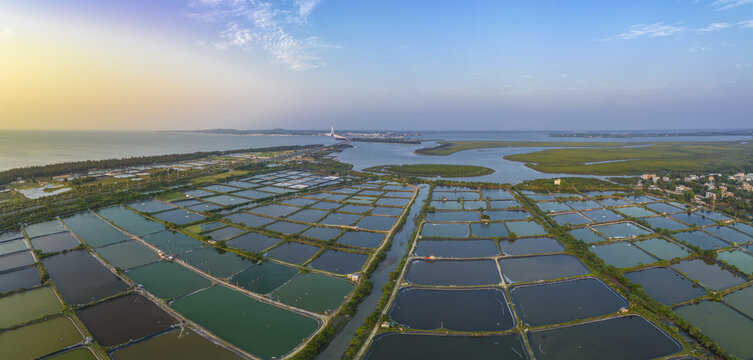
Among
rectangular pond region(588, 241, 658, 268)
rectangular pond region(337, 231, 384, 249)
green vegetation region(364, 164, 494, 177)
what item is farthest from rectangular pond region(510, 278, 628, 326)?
green vegetation region(364, 164, 494, 177)

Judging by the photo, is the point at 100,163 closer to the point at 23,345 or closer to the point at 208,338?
the point at 23,345

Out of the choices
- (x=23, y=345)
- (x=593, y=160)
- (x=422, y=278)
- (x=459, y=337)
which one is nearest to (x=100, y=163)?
(x=23, y=345)

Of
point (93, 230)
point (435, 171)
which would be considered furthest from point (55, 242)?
point (435, 171)

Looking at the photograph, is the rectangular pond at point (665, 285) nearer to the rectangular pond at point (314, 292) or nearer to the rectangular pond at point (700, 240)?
the rectangular pond at point (700, 240)

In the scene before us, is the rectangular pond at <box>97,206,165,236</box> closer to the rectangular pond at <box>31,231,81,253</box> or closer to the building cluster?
the rectangular pond at <box>31,231,81,253</box>

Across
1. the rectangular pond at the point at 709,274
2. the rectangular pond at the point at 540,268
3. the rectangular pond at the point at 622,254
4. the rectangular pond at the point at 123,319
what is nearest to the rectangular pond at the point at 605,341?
the rectangular pond at the point at 540,268

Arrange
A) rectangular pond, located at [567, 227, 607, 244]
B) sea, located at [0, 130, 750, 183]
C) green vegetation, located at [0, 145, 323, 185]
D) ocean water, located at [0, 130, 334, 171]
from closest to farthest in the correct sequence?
rectangular pond, located at [567, 227, 607, 244]
green vegetation, located at [0, 145, 323, 185]
sea, located at [0, 130, 750, 183]
ocean water, located at [0, 130, 334, 171]
